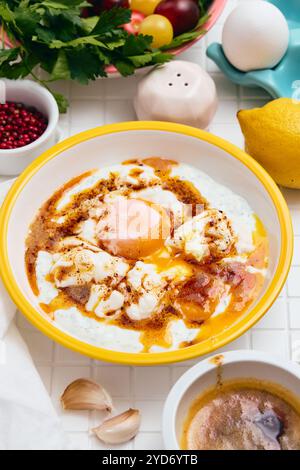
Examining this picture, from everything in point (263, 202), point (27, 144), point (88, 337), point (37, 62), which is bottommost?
point (88, 337)

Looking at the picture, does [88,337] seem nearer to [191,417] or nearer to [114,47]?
[191,417]

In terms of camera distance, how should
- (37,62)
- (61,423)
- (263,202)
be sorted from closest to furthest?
1. (61,423)
2. (263,202)
3. (37,62)

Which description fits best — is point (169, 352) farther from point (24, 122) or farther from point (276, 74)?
point (276, 74)

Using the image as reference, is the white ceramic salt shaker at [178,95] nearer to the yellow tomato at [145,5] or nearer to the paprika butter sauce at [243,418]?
the yellow tomato at [145,5]

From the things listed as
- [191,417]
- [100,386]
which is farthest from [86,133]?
[191,417]

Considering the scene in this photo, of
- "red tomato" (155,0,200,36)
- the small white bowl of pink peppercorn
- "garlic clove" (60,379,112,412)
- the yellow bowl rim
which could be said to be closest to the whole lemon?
the yellow bowl rim

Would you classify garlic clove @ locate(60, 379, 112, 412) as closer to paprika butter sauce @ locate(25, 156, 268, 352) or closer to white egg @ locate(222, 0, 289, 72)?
paprika butter sauce @ locate(25, 156, 268, 352)

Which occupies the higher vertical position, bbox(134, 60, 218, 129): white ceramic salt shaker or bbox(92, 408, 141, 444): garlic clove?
bbox(134, 60, 218, 129): white ceramic salt shaker

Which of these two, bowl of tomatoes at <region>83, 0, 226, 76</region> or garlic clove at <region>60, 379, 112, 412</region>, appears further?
bowl of tomatoes at <region>83, 0, 226, 76</region>
